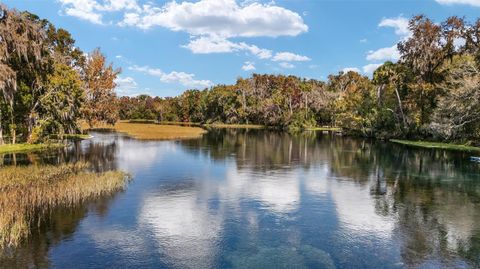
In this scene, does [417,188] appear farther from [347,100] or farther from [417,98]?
[347,100]

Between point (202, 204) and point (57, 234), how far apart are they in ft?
28.4

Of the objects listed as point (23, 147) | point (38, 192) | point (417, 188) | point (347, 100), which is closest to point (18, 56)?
point (23, 147)

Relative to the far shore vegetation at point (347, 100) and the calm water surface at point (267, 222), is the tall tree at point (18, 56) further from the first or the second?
the calm water surface at point (267, 222)

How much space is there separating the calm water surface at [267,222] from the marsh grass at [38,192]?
82 centimetres

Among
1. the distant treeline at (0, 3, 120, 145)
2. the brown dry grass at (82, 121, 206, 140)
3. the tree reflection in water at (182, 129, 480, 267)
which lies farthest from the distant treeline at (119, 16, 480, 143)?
the distant treeline at (0, 3, 120, 145)

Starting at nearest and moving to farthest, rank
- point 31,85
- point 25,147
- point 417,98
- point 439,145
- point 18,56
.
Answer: point 18,56, point 25,147, point 31,85, point 439,145, point 417,98

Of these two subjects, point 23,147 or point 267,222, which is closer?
point 267,222

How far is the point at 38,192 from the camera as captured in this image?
75.8ft

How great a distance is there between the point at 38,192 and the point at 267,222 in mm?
12974

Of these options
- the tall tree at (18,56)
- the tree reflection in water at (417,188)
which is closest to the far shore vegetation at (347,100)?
the tall tree at (18,56)

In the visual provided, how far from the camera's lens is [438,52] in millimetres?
66688

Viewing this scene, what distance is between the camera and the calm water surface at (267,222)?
16156 millimetres

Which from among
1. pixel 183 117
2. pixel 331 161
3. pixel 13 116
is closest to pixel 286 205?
pixel 331 161

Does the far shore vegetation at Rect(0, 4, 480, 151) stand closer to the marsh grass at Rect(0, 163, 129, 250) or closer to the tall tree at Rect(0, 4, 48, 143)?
the tall tree at Rect(0, 4, 48, 143)
